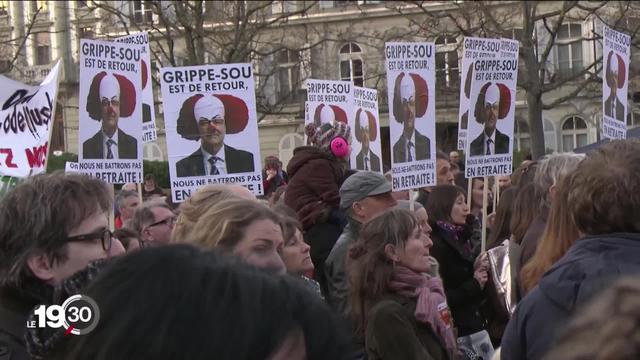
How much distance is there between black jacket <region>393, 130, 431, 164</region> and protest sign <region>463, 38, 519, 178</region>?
384 mm

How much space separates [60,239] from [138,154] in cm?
516

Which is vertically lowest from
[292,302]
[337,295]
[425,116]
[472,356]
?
[472,356]

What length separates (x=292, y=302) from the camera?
60.1 inches

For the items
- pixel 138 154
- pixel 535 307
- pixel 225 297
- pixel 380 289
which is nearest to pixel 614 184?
pixel 535 307

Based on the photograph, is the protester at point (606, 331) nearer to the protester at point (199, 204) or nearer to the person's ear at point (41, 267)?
the person's ear at point (41, 267)

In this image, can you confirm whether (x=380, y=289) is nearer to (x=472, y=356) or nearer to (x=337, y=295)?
(x=337, y=295)

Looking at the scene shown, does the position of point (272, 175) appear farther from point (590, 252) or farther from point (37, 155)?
point (590, 252)

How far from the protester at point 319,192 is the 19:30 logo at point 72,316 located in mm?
3412

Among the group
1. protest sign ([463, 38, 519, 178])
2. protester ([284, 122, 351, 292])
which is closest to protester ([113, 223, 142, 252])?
protester ([284, 122, 351, 292])

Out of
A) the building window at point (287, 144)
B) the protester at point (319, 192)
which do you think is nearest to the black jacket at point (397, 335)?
the protester at point (319, 192)

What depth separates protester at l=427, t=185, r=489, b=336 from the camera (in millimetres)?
5785

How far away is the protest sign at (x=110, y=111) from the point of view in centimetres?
778

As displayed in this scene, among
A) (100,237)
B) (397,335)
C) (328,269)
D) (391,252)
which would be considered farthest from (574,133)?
(100,237)

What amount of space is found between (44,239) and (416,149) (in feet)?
20.3
